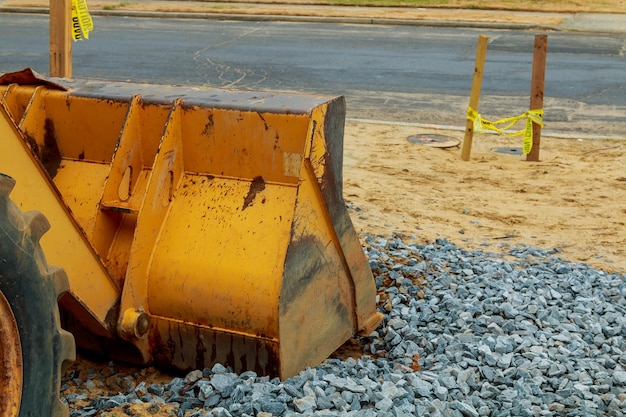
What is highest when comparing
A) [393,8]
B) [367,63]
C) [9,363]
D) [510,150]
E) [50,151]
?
[393,8]

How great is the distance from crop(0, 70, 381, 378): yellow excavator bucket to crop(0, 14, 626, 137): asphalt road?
6.61 metres

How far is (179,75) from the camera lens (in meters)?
13.0

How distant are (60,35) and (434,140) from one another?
4467 mm

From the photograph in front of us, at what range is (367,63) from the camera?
46.5 feet

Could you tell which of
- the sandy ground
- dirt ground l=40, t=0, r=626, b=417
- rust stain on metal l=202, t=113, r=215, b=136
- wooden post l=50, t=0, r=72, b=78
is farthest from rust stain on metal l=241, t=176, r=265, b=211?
wooden post l=50, t=0, r=72, b=78

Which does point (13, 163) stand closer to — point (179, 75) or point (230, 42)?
point (179, 75)

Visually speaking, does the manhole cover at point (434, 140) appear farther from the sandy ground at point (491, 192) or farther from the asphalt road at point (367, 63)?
the asphalt road at point (367, 63)

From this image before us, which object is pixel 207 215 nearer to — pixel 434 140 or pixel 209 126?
pixel 209 126

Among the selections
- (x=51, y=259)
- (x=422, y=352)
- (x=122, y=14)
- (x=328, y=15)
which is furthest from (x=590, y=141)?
(x=122, y=14)

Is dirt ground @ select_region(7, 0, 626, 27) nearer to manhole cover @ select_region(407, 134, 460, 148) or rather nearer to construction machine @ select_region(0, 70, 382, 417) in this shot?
manhole cover @ select_region(407, 134, 460, 148)

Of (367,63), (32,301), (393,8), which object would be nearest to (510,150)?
(367,63)

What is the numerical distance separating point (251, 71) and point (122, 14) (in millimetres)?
7921

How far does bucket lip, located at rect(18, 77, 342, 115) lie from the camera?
4078mm

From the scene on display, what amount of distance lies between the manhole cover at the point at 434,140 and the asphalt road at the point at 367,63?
791 millimetres
